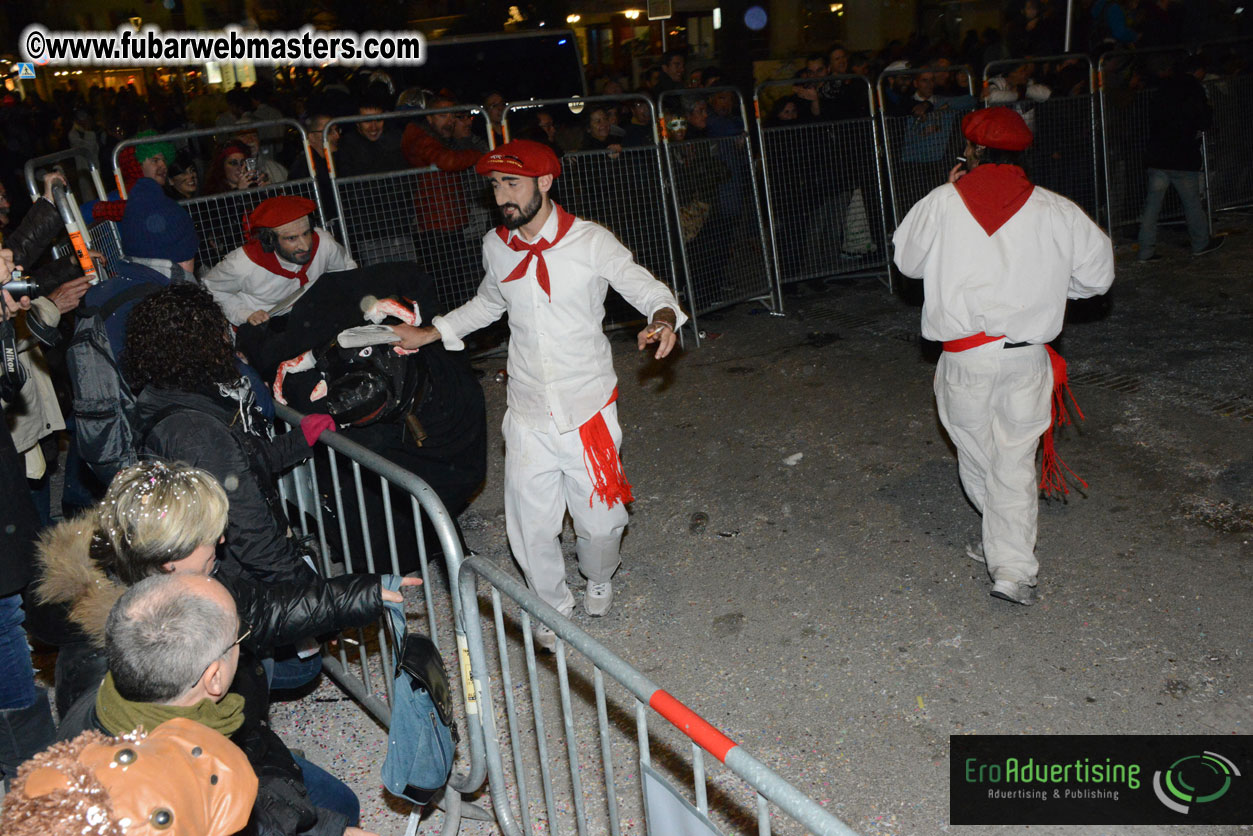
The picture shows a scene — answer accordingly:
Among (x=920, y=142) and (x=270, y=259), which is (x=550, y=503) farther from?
(x=920, y=142)

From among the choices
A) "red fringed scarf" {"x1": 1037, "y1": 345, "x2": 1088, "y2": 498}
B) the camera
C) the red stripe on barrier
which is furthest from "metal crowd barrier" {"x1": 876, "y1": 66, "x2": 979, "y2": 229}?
the red stripe on barrier

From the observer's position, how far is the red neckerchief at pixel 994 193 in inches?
161

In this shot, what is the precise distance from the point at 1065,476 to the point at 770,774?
174 inches

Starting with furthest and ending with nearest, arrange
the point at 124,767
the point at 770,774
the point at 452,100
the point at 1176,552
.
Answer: the point at 452,100 → the point at 1176,552 → the point at 770,774 → the point at 124,767

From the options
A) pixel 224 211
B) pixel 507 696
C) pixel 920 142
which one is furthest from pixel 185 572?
Result: pixel 920 142

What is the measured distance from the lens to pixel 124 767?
1.54 meters

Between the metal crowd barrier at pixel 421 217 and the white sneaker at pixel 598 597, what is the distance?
153 inches

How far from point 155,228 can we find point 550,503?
2.16 m

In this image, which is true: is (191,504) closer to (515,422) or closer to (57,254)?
(515,422)

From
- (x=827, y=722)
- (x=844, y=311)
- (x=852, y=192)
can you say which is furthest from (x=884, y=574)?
(x=852, y=192)

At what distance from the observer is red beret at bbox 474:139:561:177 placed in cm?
410

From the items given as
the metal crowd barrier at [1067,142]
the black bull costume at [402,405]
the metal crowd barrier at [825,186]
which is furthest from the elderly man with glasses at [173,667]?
the metal crowd barrier at [1067,142]

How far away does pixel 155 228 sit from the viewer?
4.48m

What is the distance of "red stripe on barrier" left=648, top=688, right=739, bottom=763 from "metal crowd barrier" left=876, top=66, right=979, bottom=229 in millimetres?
8220
